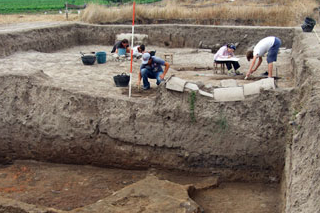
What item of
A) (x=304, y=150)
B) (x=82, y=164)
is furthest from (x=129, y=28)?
(x=304, y=150)

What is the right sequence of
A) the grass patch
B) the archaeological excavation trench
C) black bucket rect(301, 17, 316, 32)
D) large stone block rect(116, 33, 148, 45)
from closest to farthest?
the archaeological excavation trench, black bucket rect(301, 17, 316, 32), large stone block rect(116, 33, 148, 45), the grass patch

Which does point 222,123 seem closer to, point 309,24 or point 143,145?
point 143,145

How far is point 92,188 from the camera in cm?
578

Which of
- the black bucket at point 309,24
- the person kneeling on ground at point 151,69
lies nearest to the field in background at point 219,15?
the black bucket at point 309,24

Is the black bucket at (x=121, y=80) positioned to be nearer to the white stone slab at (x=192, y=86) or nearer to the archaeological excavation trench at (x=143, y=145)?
the archaeological excavation trench at (x=143, y=145)

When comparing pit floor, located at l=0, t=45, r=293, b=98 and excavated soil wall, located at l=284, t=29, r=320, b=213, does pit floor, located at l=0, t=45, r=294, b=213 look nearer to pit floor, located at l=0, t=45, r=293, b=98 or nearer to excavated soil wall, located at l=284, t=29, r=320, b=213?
pit floor, located at l=0, t=45, r=293, b=98

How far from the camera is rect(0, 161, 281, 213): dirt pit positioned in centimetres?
534

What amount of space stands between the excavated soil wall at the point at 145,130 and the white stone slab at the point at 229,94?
8cm

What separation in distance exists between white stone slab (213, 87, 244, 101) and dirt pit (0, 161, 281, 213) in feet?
4.22

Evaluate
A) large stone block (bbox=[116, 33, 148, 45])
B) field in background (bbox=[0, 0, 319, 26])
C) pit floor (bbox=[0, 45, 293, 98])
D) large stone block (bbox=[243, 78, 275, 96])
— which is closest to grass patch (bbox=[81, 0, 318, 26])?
field in background (bbox=[0, 0, 319, 26])

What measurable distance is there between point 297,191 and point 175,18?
12.9 m

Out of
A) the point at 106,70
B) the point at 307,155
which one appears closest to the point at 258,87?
the point at 307,155

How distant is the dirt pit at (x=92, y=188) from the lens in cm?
534

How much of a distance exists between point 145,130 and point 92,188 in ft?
3.97
